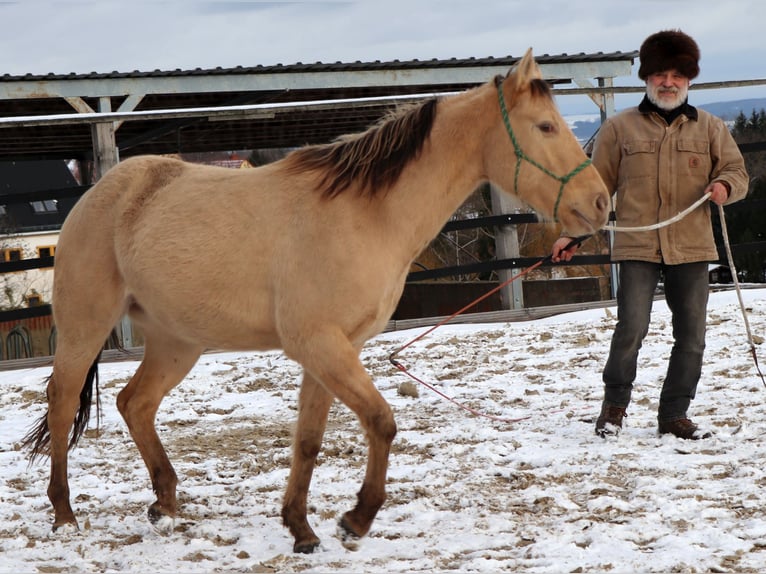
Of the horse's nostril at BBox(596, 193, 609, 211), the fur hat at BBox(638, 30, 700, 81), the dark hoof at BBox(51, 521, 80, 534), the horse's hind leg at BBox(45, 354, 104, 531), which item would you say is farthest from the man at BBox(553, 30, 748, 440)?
the dark hoof at BBox(51, 521, 80, 534)

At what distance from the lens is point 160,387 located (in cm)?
422

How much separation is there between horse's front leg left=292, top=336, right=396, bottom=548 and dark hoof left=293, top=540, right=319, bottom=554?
146 millimetres

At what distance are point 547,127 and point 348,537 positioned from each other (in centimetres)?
182

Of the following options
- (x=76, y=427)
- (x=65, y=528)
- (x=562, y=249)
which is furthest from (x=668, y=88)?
(x=65, y=528)

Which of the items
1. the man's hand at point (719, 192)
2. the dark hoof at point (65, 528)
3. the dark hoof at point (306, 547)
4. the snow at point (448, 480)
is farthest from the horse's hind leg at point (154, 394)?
the man's hand at point (719, 192)

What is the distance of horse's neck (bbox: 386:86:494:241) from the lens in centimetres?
360

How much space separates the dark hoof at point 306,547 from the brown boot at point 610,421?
2.12 metres

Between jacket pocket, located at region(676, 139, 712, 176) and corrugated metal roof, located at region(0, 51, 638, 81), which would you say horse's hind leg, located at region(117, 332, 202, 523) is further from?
corrugated metal roof, located at region(0, 51, 638, 81)

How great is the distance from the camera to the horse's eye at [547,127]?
11.8 feet

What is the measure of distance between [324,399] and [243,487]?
3.24 feet

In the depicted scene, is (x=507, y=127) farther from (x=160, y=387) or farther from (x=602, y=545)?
(x=160, y=387)

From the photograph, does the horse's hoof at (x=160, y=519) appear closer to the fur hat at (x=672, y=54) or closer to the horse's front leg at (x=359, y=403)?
the horse's front leg at (x=359, y=403)

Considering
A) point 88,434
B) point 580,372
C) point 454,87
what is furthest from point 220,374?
point 454,87

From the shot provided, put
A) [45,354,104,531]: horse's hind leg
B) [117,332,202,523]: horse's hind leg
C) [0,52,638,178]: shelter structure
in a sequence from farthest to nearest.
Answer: [0,52,638,178]: shelter structure → [117,332,202,523]: horse's hind leg → [45,354,104,531]: horse's hind leg
